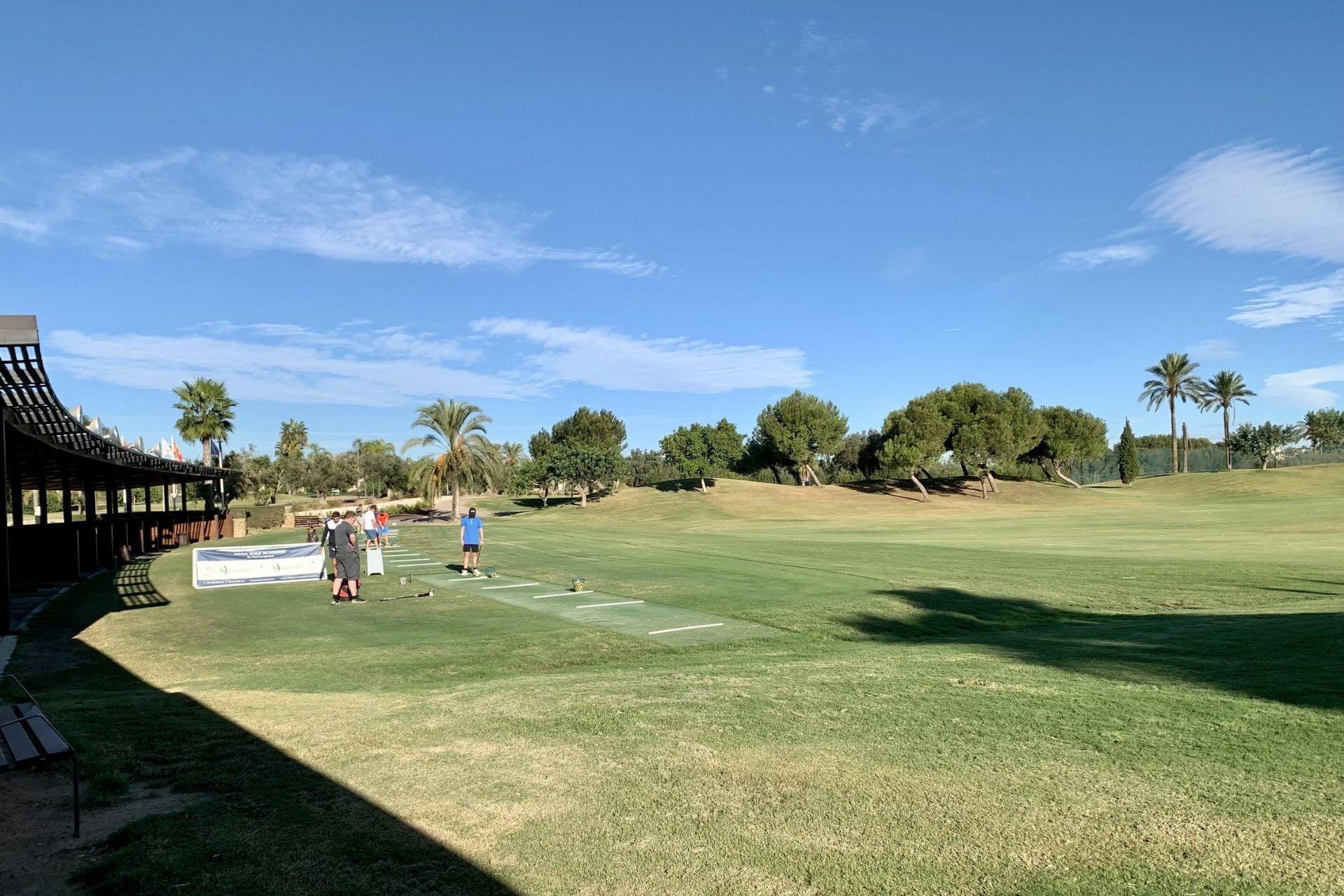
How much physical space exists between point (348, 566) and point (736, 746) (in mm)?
13753

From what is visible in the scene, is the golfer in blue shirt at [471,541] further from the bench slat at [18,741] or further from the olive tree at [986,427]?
the olive tree at [986,427]

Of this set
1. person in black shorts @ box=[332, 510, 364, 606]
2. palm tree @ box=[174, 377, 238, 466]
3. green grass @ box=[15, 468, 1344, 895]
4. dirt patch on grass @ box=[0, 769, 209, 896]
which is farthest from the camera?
palm tree @ box=[174, 377, 238, 466]

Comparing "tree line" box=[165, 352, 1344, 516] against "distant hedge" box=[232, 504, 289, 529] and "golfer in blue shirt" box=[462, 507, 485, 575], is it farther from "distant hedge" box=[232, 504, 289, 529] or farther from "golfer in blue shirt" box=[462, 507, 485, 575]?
"golfer in blue shirt" box=[462, 507, 485, 575]

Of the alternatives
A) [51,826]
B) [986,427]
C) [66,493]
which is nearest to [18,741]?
[51,826]

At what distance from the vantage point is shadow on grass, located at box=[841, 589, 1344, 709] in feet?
24.3

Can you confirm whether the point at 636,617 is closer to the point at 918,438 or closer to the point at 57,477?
the point at 57,477

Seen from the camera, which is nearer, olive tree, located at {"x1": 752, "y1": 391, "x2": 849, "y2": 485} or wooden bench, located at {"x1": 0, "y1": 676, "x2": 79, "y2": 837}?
wooden bench, located at {"x1": 0, "y1": 676, "x2": 79, "y2": 837}

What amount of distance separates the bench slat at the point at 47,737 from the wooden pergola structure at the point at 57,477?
27.9 ft

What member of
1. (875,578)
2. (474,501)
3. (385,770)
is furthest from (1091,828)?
(474,501)

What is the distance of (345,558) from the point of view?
1755cm

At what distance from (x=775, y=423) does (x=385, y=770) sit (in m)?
76.3

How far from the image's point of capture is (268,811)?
5.09 metres

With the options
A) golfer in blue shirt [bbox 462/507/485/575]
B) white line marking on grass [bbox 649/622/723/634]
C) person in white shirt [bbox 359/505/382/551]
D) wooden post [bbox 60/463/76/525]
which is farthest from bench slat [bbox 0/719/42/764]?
wooden post [bbox 60/463/76/525]

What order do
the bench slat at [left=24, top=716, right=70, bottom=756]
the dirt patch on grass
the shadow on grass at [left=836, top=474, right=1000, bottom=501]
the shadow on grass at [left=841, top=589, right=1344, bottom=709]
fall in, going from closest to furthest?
the dirt patch on grass, the bench slat at [left=24, top=716, right=70, bottom=756], the shadow on grass at [left=841, top=589, right=1344, bottom=709], the shadow on grass at [left=836, top=474, right=1000, bottom=501]
